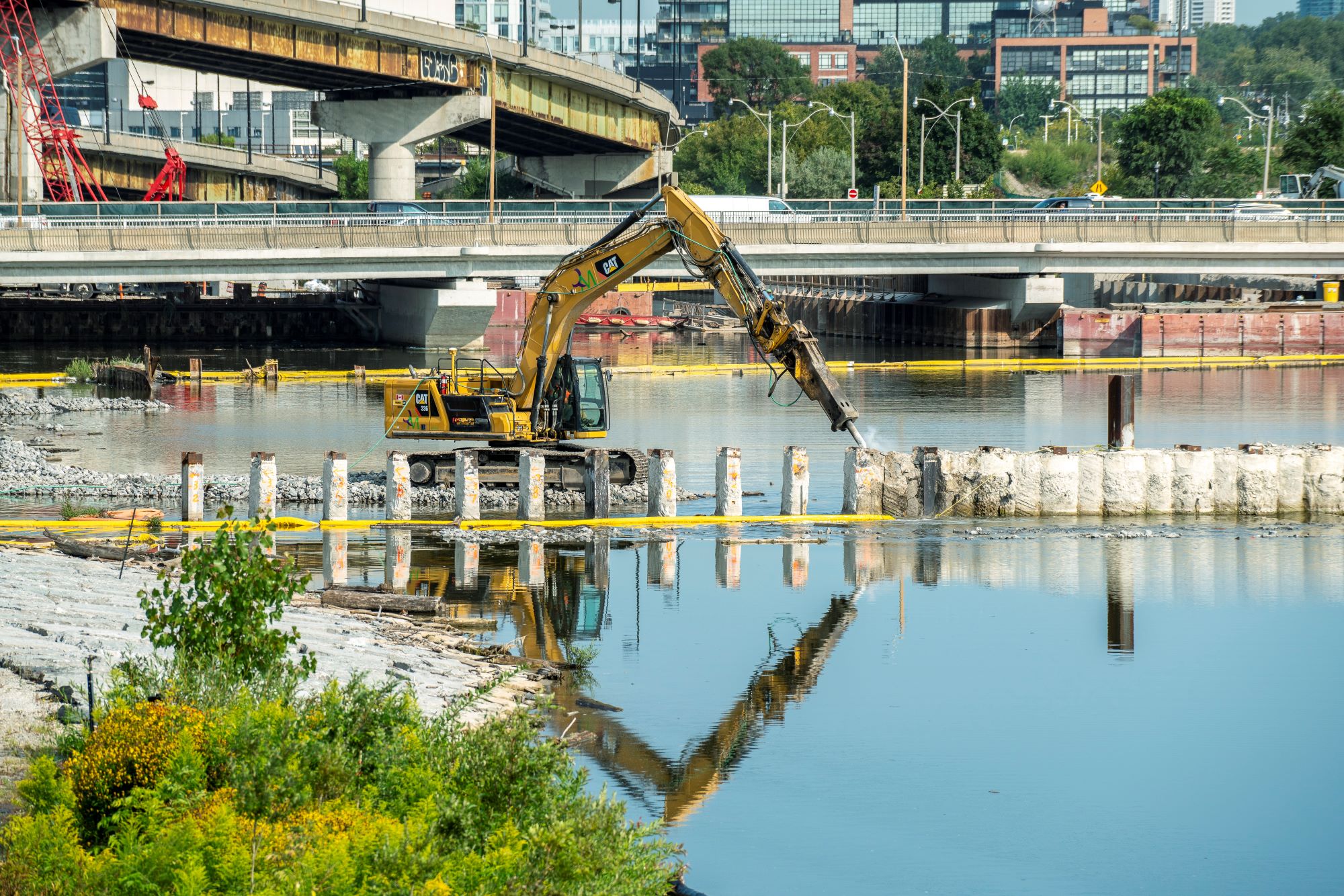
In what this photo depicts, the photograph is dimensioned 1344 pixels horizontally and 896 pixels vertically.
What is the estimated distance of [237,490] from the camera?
3172 centimetres

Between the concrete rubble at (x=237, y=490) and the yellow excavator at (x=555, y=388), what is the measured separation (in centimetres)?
46

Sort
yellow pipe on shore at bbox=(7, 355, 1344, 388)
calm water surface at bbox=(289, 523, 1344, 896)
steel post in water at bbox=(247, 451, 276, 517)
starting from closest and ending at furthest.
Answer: calm water surface at bbox=(289, 523, 1344, 896) < steel post in water at bbox=(247, 451, 276, 517) < yellow pipe on shore at bbox=(7, 355, 1344, 388)

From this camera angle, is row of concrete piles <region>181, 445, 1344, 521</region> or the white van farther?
the white van

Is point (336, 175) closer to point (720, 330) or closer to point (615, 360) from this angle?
Answer: point (720, 330)

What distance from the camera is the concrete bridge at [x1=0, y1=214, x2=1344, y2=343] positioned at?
60469 mm

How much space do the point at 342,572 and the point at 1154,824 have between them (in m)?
13.3

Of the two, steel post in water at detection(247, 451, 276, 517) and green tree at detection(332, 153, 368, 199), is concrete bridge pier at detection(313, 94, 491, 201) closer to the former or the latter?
green tree at detection(332, 153, 368, 199)

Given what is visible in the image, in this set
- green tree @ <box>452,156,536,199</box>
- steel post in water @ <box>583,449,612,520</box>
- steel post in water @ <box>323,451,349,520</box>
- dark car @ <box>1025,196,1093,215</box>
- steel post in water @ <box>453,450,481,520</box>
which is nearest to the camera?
steel post in water @ <box>323,451,349,520</box>

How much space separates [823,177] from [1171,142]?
26420 mm

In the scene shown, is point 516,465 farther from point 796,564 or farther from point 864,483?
point 796,564

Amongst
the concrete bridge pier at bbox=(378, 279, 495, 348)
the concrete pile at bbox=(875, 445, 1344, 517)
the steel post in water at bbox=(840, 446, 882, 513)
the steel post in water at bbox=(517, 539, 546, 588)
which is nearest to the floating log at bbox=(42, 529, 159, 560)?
the steel post in water at bbox=(517, 539, 546, 588)

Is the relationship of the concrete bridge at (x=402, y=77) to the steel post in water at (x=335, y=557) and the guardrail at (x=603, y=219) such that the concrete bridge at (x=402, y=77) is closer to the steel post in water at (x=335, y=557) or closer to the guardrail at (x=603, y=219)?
the guardrail at (x=603, y=219)

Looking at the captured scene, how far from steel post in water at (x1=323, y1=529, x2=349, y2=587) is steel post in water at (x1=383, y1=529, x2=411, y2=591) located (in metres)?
0.60

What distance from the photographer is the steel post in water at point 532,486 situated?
95.3 ft
